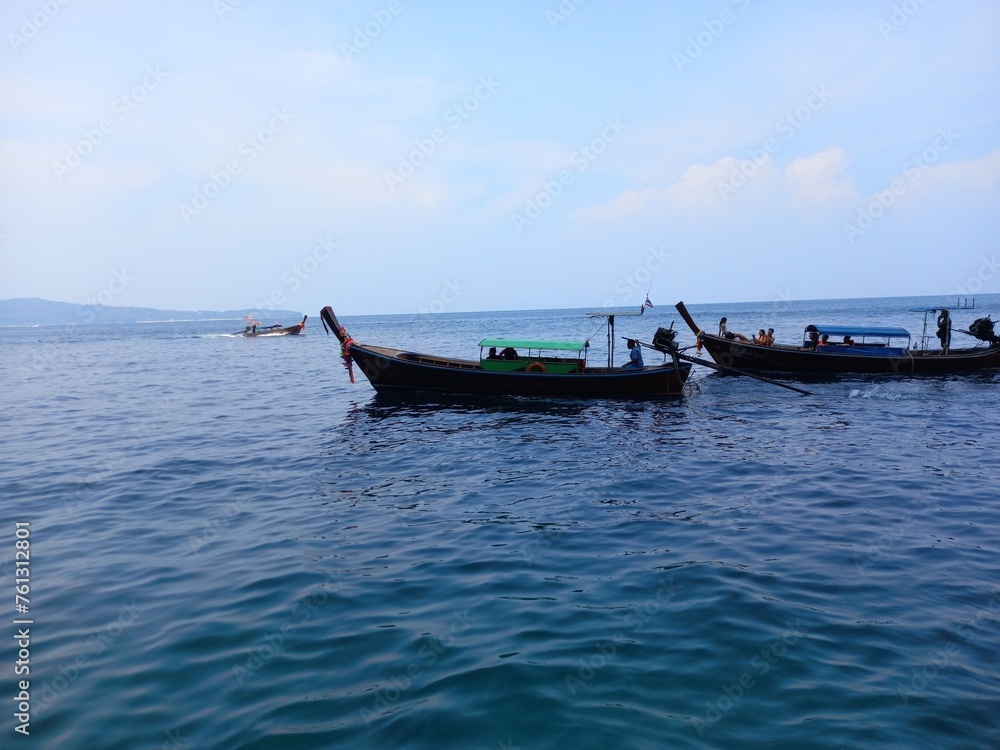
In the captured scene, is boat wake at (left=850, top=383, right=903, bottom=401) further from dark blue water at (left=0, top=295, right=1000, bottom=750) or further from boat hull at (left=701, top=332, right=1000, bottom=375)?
dark blue water at (left=0, top=295, right=1000, bottom=750)

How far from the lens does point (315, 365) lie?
4672cm

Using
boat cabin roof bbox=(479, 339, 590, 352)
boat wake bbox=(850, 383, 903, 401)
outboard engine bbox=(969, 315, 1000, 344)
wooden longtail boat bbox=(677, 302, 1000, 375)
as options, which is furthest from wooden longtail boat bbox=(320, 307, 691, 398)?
outboard engine bbox=(969, 315, 1000, 344)

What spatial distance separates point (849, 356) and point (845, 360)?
29 centimetres

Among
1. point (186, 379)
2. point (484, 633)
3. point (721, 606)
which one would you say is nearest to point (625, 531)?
point (721, 606)

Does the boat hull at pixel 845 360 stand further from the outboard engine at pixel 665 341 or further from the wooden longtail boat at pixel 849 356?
the outboard engine at pixel 665 341

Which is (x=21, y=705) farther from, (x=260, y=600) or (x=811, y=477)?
(x=811, y=477)

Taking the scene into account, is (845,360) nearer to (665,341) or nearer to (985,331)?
(985,331)

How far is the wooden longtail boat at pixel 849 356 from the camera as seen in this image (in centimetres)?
3155

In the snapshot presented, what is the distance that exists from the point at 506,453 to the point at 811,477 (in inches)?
306

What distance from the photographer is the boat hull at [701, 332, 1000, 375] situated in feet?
104

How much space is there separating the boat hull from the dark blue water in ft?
43.7

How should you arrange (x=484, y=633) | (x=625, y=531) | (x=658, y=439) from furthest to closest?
(x=658, y=439)
(x=625, y=531)
(x=484, y=633)

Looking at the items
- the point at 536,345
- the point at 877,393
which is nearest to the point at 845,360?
the point at 877,393

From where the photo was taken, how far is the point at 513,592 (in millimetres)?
8375
